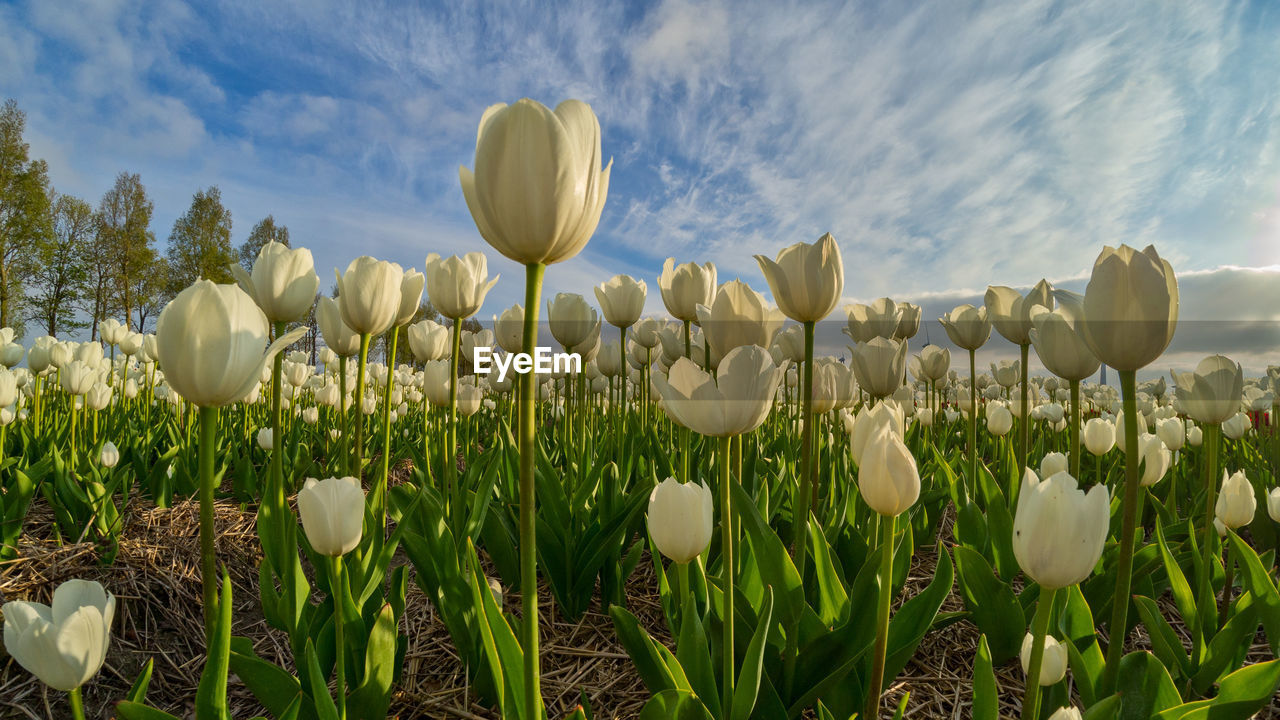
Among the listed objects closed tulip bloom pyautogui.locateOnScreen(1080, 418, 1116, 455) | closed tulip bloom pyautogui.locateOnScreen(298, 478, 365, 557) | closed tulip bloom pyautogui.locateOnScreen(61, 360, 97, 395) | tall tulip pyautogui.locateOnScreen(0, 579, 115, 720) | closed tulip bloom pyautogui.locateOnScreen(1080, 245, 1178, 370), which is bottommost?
tall tulip pyautogui.locateOnScreen(0, 579, 115, 720)

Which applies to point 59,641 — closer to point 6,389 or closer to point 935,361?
point 6,389

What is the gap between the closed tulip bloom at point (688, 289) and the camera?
2328 mm

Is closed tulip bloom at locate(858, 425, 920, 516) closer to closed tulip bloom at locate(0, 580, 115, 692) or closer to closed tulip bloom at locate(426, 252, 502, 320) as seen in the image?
closed tulip bloom at locate(0, 580, 115, 692)

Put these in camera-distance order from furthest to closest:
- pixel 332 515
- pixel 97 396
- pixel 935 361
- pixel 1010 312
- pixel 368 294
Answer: pixel 97 396 → pixel 935 361 → pixel 1010 312 → pixel 368 294 → pixel 332 515

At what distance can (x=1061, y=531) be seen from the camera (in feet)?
3.14

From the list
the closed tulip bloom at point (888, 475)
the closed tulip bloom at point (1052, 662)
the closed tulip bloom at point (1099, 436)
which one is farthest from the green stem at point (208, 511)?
the closed tulip bloom at point (1099, 436)

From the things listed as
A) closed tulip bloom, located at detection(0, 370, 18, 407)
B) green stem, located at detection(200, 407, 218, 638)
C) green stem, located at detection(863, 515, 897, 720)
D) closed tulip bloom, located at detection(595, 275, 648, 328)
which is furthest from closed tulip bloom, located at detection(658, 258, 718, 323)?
closed tulip bloom, located at detection(0, 370, 18, 407)

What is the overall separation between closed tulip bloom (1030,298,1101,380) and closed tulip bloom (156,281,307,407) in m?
1.70

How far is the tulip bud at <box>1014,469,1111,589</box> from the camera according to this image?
3.12 ft

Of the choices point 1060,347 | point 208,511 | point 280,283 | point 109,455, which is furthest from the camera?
point 109,455

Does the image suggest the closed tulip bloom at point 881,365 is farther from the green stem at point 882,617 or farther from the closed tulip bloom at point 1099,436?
the green stem at point 882,617

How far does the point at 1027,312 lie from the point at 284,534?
2523mm

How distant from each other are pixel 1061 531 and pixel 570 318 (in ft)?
7.27

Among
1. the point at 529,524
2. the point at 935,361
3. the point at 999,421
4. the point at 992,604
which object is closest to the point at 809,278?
the point at 529,524
